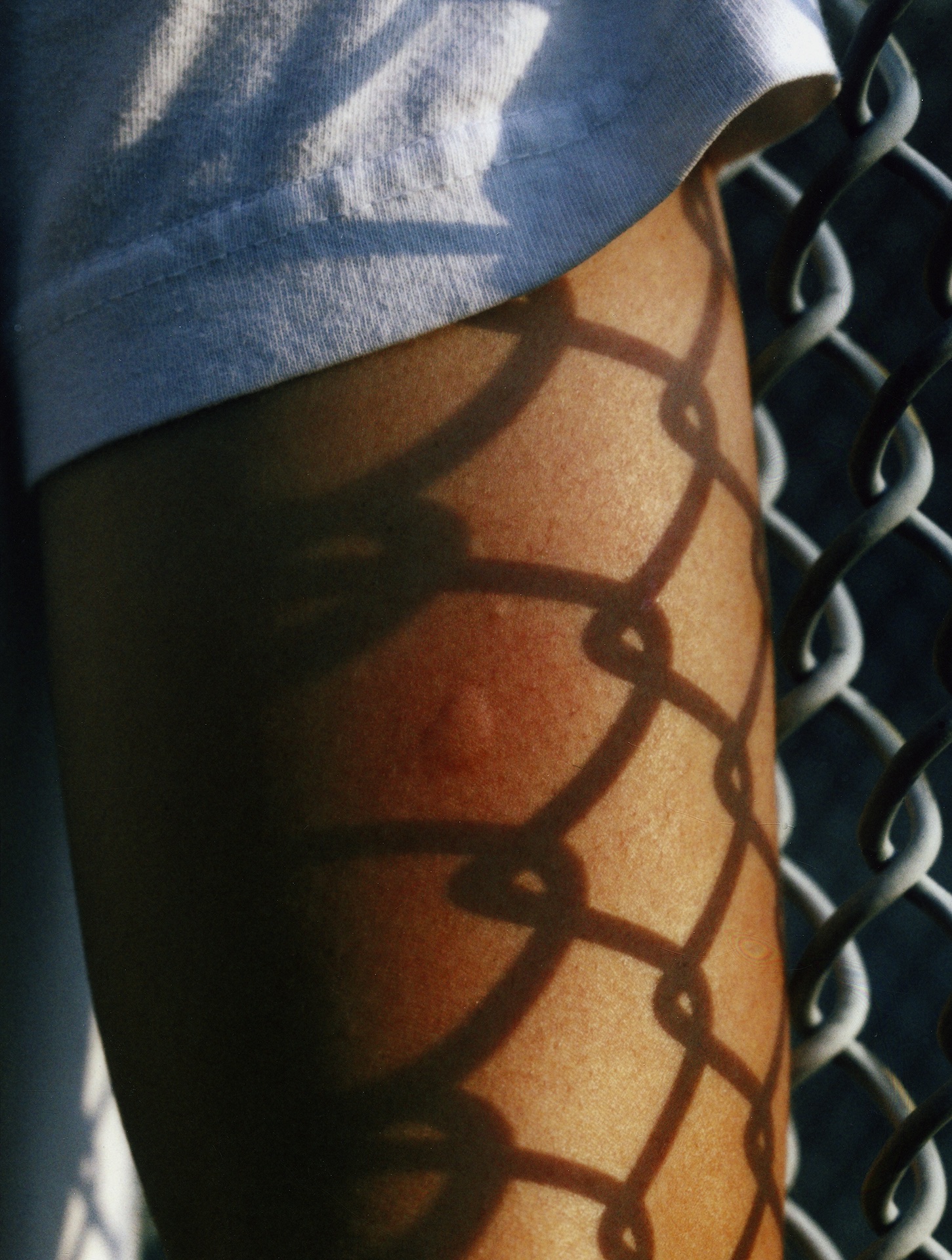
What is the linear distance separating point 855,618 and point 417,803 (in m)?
0.27

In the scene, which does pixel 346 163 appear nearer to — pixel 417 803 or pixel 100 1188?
pixel 417 803

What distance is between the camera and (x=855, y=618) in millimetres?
482

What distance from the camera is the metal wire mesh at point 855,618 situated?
1.35 feet

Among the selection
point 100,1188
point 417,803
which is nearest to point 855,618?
point 417,803

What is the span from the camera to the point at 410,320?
1.06 ft

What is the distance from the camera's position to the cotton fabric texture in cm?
32

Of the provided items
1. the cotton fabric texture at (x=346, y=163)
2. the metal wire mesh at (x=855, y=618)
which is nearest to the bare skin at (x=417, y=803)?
the cotton fabric texture at (x=346, y=163)

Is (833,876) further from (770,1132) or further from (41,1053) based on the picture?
(41,1053)

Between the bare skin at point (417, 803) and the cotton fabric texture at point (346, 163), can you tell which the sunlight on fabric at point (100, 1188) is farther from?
the cotton fabric texture at point (346, 163)

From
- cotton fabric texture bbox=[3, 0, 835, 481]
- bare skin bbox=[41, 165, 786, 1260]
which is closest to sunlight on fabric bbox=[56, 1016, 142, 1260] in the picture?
bare skin bbox=[41, 165, 786, 1260]

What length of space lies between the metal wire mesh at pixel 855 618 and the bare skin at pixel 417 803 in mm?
129

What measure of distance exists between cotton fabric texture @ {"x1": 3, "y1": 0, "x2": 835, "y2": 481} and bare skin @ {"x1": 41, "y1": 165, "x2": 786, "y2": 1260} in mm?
18

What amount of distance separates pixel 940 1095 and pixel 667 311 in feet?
1.12

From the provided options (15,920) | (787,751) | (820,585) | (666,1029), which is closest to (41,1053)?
(15,920)
